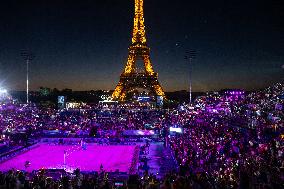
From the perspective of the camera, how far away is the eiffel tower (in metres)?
67.2

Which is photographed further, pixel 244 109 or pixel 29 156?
pixel 244 109

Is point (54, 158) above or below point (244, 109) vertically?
below

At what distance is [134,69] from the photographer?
2719 inches

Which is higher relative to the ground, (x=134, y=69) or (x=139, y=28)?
(x=139, y=28)

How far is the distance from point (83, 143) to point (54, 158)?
5.43m

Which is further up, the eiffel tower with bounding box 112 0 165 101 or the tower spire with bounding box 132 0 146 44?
the tower spire with bounding box 132 0 146 44

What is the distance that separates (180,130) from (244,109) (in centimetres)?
1958

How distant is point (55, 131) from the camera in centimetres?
3312

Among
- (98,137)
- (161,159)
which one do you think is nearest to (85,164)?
(161,159)

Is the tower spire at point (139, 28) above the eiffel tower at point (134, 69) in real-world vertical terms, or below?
above

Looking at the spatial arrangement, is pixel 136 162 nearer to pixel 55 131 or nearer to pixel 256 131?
pixel 256 131

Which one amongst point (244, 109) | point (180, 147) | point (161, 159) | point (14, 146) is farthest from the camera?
point (244, 109)

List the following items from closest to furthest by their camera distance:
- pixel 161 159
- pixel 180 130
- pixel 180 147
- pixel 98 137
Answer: pixel 180 147
pixel 161 159
pixel 180 130
pixel 98 137

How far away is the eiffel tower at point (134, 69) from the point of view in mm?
67188
